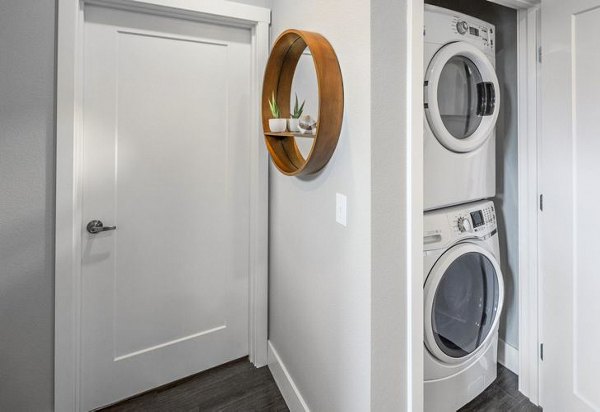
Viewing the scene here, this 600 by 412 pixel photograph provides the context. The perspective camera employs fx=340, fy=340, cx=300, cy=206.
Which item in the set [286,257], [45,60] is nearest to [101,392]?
[286,257]

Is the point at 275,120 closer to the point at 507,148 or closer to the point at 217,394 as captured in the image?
the point at 507,148

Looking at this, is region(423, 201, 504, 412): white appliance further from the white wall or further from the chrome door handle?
the chrome door handle

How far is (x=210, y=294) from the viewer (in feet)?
6.68

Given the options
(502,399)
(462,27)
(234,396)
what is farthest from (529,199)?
(234,396)

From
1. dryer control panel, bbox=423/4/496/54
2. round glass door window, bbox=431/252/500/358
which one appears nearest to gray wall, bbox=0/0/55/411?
dryer control panel, bbox=423/4/496/54

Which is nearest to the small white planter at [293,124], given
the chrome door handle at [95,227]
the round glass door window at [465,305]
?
the round glass door window at [465,305]

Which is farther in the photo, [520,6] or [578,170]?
[520,6]

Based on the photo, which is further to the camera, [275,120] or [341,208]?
[275,120]

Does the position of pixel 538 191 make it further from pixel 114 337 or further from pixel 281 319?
pixel 114 337

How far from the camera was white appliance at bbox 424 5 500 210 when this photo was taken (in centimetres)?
143

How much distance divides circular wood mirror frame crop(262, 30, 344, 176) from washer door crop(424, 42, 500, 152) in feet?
1.41

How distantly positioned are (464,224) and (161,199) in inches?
61.4

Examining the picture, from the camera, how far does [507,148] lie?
1.98 m

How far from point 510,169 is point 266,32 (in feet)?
5.28
